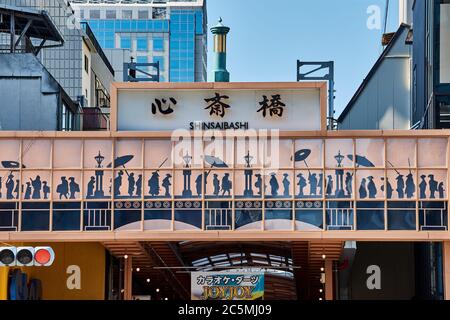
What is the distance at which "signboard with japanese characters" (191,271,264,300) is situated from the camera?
42.5m

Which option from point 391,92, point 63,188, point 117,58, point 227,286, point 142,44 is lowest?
point 227,286

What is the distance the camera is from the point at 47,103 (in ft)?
163

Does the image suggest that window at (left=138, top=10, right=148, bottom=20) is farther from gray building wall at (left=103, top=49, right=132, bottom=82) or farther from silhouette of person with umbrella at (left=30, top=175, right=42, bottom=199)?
silhouette of person with umbrella at (left=30, top=175, right=42, bottom=199)

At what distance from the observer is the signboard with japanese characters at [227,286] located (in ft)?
139

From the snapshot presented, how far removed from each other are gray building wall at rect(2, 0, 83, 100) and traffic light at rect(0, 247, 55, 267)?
44033mm

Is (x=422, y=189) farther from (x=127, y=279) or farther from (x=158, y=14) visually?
(x=158, y=14)

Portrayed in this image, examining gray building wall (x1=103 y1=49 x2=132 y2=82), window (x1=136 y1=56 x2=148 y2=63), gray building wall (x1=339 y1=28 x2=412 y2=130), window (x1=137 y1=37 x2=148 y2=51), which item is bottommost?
Result: gray building wall (x1=339 y1=28 x2=412 y2=130)

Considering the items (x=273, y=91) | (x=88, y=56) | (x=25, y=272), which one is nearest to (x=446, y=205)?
(x=273, y=91)

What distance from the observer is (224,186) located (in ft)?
134

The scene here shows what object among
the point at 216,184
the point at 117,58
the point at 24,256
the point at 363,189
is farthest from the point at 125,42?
the point at 24,256

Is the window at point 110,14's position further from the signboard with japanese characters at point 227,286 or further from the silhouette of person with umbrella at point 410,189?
the silhouette of person with umbrella at point 410,189

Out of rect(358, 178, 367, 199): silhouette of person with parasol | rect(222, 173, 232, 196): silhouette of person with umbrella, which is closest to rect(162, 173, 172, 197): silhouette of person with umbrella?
rect(222, 173, 232, 196): silhouette of person with umbrella

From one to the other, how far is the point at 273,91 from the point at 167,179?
500 cm

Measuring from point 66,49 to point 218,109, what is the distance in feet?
94.4
